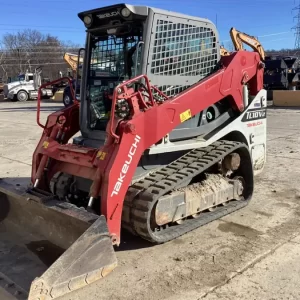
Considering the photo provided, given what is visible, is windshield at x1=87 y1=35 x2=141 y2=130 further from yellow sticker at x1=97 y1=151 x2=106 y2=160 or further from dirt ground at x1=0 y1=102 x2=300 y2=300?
dirt ground at x1=0 y1=102 x2=300 y2=300

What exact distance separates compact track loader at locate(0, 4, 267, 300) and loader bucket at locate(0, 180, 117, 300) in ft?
0.04

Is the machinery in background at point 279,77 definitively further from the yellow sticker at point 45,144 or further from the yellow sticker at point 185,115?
the yellow sticker at point 45,144

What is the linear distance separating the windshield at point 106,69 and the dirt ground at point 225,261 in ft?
4.85

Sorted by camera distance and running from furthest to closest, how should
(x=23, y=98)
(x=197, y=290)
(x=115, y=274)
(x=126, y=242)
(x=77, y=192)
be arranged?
(x=23, y=98), (x=77, y=192), (x=126, y=242), (x=115, y=274), (x=197, y=290)

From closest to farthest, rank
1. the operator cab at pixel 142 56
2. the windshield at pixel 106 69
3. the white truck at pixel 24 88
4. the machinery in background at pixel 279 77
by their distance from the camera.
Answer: the operator cab at pixel 142 56 < the windshield at pixel 106 69 < the machinery in background at pixel 279 77 < the white truck at pixel 24 88

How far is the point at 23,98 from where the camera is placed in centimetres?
3416

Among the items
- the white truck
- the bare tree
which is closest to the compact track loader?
the white truck

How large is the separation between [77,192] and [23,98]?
31176 millimetres

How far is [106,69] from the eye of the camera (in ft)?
16.2

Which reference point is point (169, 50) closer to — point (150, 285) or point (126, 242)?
point (126, 242)

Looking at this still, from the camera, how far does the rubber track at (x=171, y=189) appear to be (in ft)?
13.4

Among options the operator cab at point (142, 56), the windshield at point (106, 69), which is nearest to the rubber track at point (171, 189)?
the operator cab at point (142, 56)

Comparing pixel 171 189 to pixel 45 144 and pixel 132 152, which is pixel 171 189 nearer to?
pixel 132 152

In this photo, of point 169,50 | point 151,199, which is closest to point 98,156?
point 151,199
